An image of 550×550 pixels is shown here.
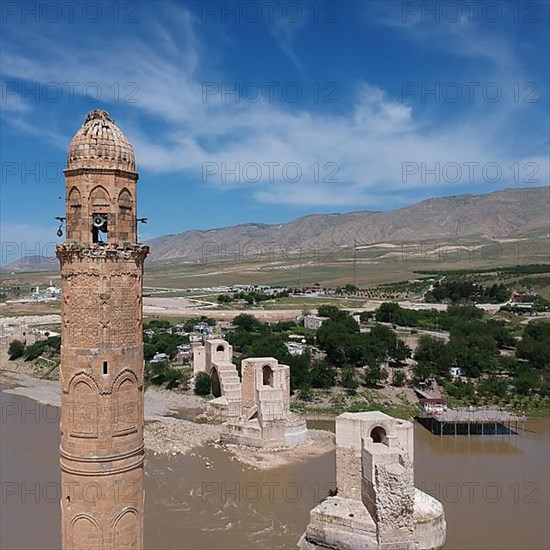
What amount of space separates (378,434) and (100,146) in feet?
44.0

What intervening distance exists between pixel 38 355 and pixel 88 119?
153ft

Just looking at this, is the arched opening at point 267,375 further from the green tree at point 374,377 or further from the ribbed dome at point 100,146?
the ribbed dome at point 100,146

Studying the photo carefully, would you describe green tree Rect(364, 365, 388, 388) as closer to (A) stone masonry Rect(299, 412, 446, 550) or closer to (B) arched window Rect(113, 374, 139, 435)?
(A) stone masonry Rect(299, 412, 446, 550)

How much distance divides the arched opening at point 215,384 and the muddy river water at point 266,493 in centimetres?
950

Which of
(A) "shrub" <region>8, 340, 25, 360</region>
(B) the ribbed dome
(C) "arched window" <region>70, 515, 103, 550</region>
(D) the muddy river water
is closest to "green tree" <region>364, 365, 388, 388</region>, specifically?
(D) the muddy river water

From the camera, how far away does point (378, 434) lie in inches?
724

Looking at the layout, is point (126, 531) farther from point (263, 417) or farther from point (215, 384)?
point (215, 384)

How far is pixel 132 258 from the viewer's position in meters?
8.82

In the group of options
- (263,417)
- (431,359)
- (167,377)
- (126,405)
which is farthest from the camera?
(431,359)

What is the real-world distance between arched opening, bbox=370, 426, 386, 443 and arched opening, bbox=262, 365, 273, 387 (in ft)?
39.9

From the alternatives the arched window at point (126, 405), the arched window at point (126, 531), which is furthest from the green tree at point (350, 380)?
the arched window at point (126, 405)

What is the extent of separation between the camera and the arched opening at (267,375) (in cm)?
3027

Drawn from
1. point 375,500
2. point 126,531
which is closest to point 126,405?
point 126,531

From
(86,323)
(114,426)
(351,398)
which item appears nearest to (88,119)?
(86,323)
